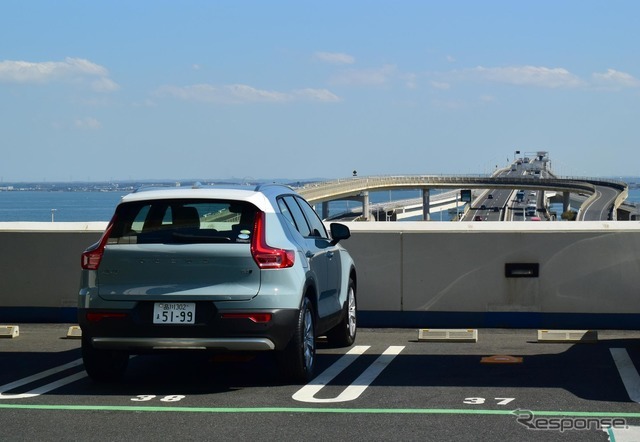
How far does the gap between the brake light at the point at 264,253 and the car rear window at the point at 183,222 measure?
0.20ft

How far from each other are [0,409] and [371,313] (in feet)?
19.1

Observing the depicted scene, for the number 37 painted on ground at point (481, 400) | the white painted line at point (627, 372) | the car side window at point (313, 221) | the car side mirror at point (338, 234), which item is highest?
the car side window at point (313, 221)

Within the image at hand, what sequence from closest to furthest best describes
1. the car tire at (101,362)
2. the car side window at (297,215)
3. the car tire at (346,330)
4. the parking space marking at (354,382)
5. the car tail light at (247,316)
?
the parking space marking at (354,382)
the car tail light at (247,316)
the car tire at (101,362)
the car side window at (297,215)
the car tire at (346,330)

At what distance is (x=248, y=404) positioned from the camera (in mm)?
7906

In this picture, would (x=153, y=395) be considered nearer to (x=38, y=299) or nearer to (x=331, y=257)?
(x=331, y=257)

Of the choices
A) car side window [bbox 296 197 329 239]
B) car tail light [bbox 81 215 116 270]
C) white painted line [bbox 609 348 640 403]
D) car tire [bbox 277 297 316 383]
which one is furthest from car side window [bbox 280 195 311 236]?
white painted line [bbox 609 348 640 403]

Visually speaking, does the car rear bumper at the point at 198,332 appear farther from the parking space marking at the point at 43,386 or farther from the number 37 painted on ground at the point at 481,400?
the number 37 painted on ground at the point at 481,400

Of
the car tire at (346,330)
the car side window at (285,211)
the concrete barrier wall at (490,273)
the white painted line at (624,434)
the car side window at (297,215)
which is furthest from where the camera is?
the concrete barrier wall at (490,273)

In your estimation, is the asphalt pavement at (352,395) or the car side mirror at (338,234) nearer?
the asphalt pavement at (352,395)

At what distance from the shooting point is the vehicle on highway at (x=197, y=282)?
27.4 ft

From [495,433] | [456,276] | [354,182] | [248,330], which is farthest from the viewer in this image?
[354,182]

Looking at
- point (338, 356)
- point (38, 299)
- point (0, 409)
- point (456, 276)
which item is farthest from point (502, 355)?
point (38, 299)

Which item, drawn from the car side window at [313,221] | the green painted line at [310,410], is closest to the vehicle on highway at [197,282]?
the green painted line at [310,410]

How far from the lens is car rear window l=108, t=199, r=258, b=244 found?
8.59 m
